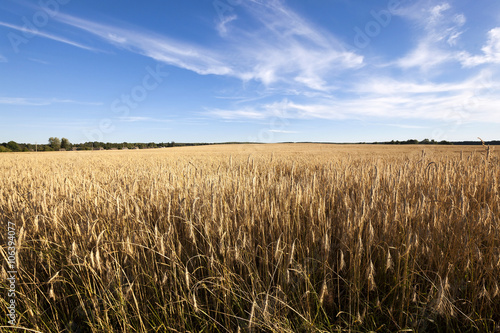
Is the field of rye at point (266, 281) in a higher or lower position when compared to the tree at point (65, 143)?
lower

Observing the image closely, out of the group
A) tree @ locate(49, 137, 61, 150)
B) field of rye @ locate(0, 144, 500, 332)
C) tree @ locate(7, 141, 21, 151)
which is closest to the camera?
field of rye @ locate(0, 144, 500, 332)

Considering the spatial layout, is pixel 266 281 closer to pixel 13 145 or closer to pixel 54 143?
pixel 54 143

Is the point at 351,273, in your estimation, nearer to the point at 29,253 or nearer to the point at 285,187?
the point at 285,187

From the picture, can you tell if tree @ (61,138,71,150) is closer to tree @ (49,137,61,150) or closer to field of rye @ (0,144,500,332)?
tree @ (49,137,61,150)

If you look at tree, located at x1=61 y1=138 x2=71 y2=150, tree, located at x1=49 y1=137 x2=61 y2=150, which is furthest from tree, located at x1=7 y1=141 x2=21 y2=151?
tree, located at x1=61 y1=138 x2=71 y2=150

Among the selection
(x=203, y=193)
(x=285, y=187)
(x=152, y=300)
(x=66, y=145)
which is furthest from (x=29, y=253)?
(x=66, y=145)

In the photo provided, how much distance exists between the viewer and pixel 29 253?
2086 millimetres

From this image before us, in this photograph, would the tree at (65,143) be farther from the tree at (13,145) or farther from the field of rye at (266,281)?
the field of rye at (266,281)

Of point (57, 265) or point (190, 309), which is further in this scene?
point (57, 265)

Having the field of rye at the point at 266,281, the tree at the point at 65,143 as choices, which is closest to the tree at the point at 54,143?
the tree at the point at 65,143

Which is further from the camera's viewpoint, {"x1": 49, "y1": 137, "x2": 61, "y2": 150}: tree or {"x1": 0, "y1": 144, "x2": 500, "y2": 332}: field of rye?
{"x1": 49, "y1": 137, "x2": 61, "y2": 150}: tree

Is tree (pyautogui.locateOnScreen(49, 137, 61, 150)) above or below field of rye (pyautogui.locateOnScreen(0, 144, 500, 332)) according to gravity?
above

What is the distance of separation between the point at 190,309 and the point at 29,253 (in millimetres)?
1649

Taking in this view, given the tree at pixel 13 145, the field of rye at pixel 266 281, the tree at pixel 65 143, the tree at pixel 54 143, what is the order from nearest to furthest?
the field of rye at pixel 266 281 → the tree at pixel 13 145 → the tree at pixel 54 143 → the tree at pixel 65 143
